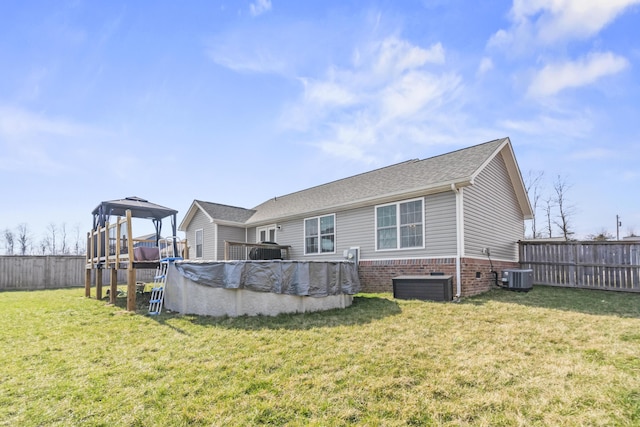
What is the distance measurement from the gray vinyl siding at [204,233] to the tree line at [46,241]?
102 feet

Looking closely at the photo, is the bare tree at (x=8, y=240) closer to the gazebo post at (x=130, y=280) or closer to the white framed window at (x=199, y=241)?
the white framed window at (x=199, y=241)

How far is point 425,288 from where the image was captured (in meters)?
8.12

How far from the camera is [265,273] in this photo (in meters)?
6.98

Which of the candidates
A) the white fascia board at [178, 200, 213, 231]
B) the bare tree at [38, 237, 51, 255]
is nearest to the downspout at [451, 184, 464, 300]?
the white fascia board at [178, 200, 213, 231]

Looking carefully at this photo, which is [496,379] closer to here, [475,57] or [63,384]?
[63,384]

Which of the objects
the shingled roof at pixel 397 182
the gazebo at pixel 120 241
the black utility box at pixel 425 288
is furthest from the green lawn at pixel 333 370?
the shingled roof at pixel 397 182

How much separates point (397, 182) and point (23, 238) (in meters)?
48.2

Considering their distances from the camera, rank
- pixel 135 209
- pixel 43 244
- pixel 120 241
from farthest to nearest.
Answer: pixel 43 244
pixel 135 209
pixel 120 241

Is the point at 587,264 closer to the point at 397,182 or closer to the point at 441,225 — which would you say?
the point at 441,225

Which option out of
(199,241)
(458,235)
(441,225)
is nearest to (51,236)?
(199,241)

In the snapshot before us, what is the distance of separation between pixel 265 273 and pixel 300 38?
6001mm

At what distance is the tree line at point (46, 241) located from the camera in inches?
1582

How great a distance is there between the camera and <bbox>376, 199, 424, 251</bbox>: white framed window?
957cm

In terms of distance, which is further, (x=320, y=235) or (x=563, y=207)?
(x=563, y=207)
